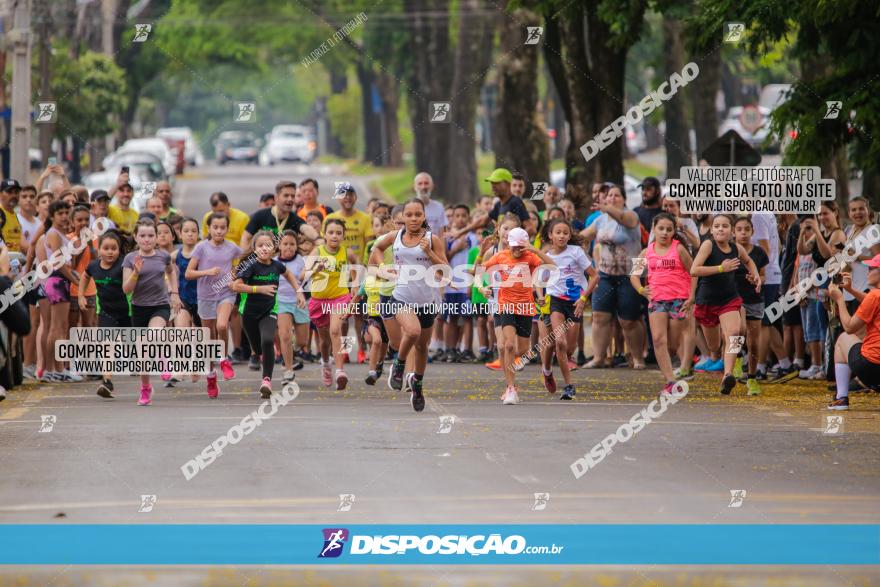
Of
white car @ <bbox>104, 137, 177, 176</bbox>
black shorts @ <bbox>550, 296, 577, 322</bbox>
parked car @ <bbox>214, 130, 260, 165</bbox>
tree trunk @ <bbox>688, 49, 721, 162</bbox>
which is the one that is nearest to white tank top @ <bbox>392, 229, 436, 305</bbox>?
black shorts @ <bbox>550, 296, 577, 322</bbox>

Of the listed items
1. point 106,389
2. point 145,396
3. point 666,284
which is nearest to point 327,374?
point 145,396

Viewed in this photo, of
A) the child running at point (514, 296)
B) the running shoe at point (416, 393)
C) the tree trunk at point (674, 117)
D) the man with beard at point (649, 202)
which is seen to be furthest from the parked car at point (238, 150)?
the running shoe at point (416, 393)

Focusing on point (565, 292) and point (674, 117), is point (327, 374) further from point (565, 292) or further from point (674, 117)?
point (674, 117)

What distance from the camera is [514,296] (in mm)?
15680

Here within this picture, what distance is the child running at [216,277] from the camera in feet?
55.3

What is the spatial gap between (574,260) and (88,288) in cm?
508

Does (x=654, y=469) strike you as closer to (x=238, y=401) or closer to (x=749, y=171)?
(x=238, y=401)

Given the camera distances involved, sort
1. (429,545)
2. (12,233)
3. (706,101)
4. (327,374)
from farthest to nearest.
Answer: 1. (706,101)
2. (12,233)
3. (327,374)
4. (429,545)

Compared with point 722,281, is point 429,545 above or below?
below

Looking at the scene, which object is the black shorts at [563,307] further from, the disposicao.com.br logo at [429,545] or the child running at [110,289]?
the disposicao.com.br logo at [429,545]

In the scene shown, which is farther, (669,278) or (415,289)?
(669,278)

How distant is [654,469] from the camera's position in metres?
12.0

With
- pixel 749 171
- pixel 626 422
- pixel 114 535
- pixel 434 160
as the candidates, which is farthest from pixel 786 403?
pixel 434 160

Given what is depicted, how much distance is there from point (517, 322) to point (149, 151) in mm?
40232
